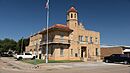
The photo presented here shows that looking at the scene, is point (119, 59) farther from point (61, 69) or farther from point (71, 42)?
point (61, 69)

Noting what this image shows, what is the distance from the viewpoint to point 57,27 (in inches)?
1834

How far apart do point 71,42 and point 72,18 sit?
553 cm

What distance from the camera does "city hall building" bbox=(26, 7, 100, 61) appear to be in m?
46.4

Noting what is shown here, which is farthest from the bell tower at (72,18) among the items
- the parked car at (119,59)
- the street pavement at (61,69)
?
the street pavement at (61,69)

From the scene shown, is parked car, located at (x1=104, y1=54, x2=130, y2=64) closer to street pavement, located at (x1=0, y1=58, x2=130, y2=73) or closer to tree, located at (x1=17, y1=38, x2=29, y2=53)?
street pavement, located at (x1=0, y1=58, x2=130, y2=73)

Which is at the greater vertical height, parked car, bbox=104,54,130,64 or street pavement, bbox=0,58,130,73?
parked car, bbox=104,54,130,64

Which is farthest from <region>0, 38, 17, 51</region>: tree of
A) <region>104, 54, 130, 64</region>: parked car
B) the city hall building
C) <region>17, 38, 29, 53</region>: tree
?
<region>104, 54, 130, 64</region>: parked car

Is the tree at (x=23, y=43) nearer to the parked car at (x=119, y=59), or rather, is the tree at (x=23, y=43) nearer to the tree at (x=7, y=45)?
the tree at (x=7, y=45)

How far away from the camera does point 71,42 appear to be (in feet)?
159

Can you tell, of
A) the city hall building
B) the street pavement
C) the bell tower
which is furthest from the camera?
the bell tower

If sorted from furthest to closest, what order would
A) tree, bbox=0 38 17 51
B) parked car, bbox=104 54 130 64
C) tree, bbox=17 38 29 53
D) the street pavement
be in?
tree, bbox=0 38 17 51 → tree, bbox=17 38 29 53 → parked car, bbox=104 54 130 64 → the street pavement

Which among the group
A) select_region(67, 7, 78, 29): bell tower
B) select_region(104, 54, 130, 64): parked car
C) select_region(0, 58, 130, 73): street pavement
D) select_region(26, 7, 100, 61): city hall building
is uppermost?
select_region(67, 7, 78, 29): bell tower

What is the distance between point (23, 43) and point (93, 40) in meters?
31.1

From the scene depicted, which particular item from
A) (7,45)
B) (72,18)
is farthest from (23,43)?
(72,18)
